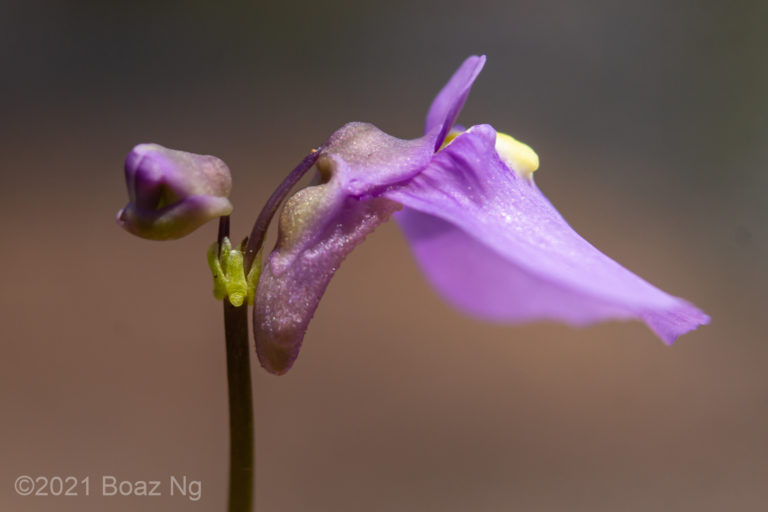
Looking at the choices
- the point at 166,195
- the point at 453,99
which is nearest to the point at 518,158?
the point at 453,99

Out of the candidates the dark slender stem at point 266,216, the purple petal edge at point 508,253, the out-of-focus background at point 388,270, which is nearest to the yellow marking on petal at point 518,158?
the purple petal edge at point 508,253

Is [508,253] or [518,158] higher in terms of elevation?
[518,158]

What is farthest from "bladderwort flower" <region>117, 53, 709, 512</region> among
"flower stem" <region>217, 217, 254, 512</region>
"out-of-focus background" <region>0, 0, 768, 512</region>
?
"out-of-focus background" <region>0, 0, 768, 512</region>

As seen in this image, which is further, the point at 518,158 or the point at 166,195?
the point at 518,158

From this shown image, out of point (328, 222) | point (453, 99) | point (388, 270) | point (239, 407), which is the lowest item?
A: point (239, 407)

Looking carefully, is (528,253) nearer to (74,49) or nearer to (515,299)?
(515,299)

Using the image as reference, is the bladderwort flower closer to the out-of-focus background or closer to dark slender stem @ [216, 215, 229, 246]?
dark slender stem @ [216, 215, 229, 246]

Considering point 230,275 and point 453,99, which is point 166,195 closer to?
point 230,275
